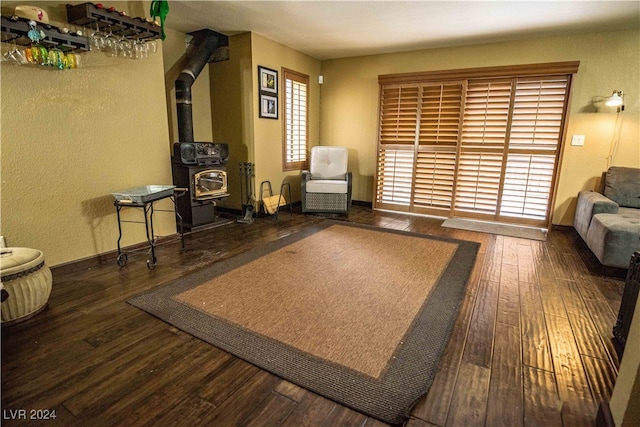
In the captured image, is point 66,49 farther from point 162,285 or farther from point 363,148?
point 363,148

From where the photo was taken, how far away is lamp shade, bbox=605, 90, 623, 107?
371 cm

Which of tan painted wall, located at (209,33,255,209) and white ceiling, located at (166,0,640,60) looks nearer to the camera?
white ceiling, located at (166,0,640,60)

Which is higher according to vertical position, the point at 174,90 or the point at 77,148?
the point at 174,90

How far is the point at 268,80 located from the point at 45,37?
2.63 m

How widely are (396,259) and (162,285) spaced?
6.73ft

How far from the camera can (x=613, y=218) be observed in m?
3.09

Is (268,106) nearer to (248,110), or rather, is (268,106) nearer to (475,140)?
(248,110)

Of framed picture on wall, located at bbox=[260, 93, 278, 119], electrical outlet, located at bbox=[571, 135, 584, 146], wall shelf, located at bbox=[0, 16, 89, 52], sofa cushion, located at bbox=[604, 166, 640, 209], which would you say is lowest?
sofa cushion, located at bbox=[604, 166, 640, 209]

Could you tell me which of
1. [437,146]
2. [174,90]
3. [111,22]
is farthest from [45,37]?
[437,146]

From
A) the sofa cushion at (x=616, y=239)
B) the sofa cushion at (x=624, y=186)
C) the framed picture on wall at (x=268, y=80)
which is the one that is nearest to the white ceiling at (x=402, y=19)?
the framed picture on wall at (x=268, y=80)

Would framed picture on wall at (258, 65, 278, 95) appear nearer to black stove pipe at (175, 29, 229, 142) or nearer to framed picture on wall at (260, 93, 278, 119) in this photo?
framed picture on wall at (260, 93, 278, 119)

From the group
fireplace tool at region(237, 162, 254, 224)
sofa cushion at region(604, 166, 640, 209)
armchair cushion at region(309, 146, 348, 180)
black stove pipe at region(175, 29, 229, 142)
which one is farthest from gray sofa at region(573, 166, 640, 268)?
black stove pipe at region(175, 29, 229, 142)

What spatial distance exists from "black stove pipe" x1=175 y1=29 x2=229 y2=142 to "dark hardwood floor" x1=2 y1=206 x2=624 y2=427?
2.04 metres

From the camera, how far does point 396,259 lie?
319cm
